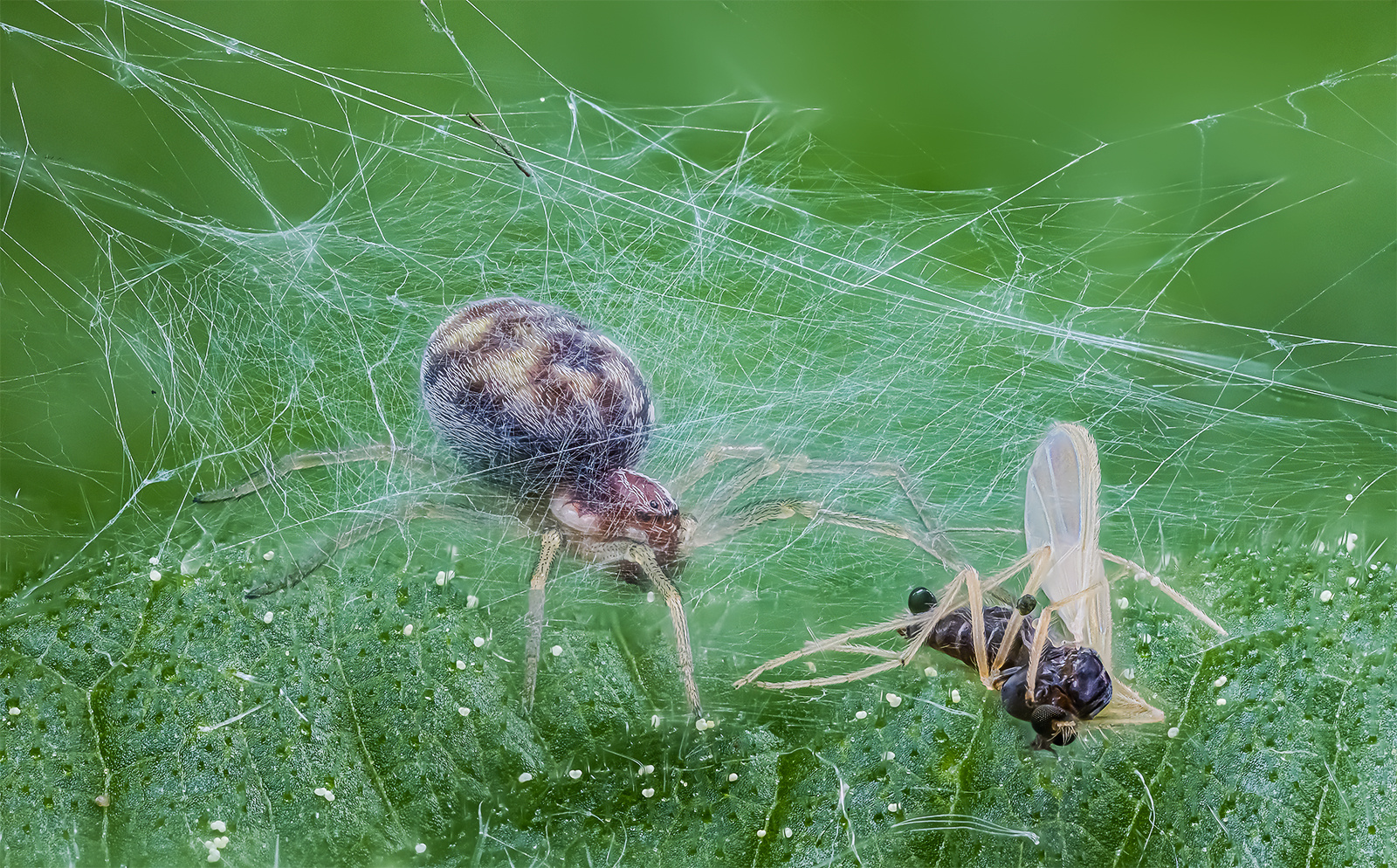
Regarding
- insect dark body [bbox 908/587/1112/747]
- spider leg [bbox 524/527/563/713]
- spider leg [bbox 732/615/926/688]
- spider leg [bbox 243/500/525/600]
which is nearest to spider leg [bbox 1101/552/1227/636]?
insect dark body [bbox 908/587/1112/747]

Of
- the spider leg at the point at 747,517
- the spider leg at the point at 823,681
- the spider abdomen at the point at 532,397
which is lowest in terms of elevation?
the spider leg at the point at 823,681

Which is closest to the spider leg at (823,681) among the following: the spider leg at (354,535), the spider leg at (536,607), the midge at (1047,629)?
the midge at (1047,629)

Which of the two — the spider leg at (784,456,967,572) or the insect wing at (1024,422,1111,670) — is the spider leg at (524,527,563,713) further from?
the insect wing at (1024,422,1111,670)

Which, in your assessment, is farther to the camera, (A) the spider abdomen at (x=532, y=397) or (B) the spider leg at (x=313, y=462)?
(B) the spider leg at (x=313, y=462)

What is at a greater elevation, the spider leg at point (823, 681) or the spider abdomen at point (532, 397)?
the spider abdomen at point (532, 397)

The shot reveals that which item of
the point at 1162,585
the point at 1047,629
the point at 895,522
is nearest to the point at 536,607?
the point at 895,522

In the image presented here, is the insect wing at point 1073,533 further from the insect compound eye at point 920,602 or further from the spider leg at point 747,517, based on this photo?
the spider leg at point 747,517

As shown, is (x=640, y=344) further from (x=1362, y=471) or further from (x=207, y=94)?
(x=1362, y=471)
